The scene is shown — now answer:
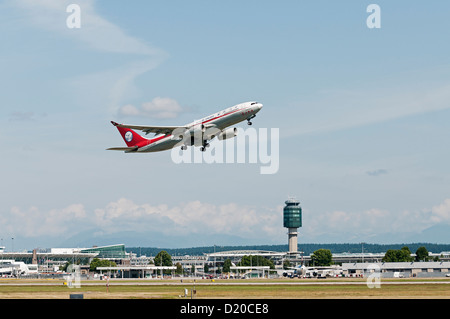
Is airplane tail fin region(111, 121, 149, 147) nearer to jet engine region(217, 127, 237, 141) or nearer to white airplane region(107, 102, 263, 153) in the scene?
white airplane region(107, 102, 263, 153)

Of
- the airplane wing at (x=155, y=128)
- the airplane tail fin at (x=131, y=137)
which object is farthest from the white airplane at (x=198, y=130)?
the airplane tail fin at (x=131, y=137)

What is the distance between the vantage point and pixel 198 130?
112 m

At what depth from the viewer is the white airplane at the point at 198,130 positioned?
356 feet

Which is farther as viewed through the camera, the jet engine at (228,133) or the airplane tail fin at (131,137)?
the airplane tail fin at (131,137)

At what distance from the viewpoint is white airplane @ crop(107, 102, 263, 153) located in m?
108

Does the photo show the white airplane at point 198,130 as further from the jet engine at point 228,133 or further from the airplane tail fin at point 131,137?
the airplane tail fin at point 131,137

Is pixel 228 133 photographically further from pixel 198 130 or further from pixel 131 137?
pixel 131 137

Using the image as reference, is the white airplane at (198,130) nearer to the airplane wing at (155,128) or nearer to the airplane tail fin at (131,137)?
the airplane wing at (155,128)

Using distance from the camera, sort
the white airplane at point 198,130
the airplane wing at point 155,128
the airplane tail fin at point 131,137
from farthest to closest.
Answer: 1. the airplane tail fin at point 131,137
2. the airplane wing at point 155,128
3. the white airplane at point 198,130

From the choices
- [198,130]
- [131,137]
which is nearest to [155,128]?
[198,130]

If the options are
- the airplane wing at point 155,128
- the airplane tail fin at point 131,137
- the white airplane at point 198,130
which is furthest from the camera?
the airplane tail fin at point 131,137

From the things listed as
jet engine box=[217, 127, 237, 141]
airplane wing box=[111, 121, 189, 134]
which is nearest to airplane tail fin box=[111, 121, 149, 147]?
airplane wing box=[111, 121, 189, 134]
